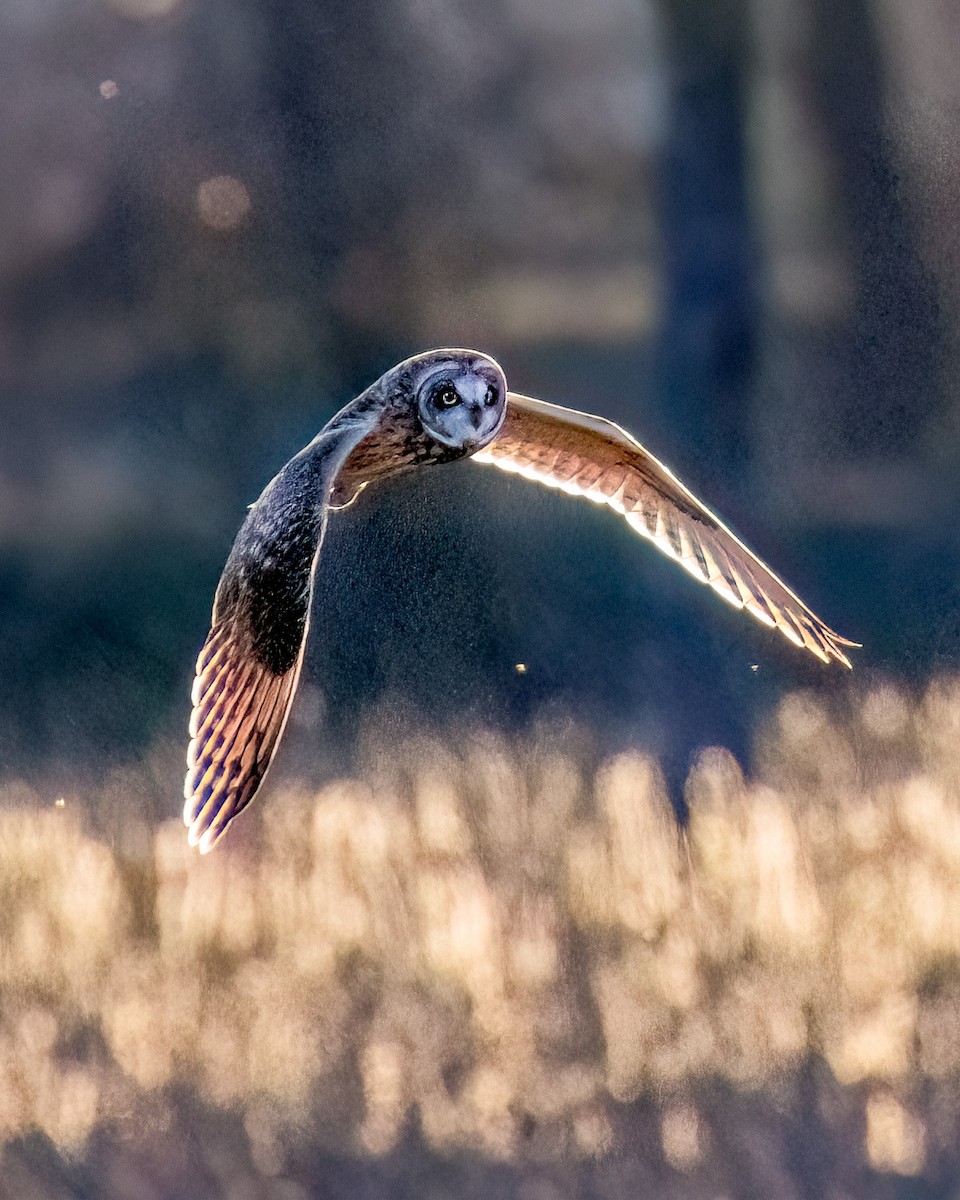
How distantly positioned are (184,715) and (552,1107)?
72 centimetres

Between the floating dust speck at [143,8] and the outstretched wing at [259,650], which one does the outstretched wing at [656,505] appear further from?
the floating dust speck at [143,8]

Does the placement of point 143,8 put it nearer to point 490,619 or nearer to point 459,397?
point 459,397

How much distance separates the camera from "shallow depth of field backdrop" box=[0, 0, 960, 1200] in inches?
48.9

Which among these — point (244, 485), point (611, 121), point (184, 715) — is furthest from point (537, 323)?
point (184, 715)

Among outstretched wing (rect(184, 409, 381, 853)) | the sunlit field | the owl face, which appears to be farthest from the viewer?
the sunlit field

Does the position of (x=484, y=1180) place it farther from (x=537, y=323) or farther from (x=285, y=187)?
(x=285, y=187)

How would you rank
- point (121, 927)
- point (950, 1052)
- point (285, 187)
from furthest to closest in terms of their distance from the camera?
point (950, 1052) → point (121, 927) → point (285, 187)

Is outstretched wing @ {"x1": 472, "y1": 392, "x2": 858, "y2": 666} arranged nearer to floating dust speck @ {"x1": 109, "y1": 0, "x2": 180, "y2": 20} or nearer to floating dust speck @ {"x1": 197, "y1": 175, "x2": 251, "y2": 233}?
floating dust speck @ {"x1": 197, "y1": 175, "x2": 251, "y2": 233}

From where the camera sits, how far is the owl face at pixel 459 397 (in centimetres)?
121

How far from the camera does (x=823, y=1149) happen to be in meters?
1.46

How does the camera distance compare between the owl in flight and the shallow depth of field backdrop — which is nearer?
the owl in flight

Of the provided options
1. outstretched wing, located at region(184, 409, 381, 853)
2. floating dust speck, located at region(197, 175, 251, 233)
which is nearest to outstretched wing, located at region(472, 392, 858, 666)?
outstretched wing, located at region(184, 409, 381, 853)

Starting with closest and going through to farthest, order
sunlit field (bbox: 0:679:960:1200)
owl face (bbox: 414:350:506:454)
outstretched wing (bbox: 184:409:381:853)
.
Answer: outstretched wing (bbox: 184:409:381:853) → owl face (bbox: 414:350:506:454) → sunlit field (bbox: 0:679:960:1200)

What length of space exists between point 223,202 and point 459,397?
1.19ft
